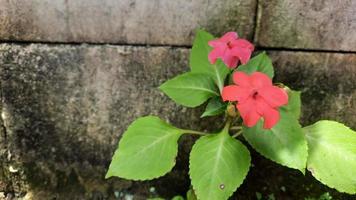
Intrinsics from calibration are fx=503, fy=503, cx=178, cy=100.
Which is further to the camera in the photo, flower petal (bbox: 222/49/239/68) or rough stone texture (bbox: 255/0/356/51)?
rough stone texture (bbox: 255/0/356/51)

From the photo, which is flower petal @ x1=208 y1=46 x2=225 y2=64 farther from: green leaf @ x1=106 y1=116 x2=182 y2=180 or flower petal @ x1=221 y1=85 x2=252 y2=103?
green leaf @ x1=106 y1=116 x2=182 y2=180

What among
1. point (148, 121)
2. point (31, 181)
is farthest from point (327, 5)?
point (31, 181)

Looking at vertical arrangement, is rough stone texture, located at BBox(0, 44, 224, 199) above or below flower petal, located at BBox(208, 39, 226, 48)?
below

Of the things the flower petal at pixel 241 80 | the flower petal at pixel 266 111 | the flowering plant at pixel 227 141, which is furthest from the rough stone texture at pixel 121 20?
the flower petal at pixel 266 111

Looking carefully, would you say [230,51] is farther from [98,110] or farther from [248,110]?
[98,110]

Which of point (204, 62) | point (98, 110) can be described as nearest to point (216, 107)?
point (204, 62)

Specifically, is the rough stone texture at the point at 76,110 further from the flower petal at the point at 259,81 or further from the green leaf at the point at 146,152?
the flower petal at the point at 259,81

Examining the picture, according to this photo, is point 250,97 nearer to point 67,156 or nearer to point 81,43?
point 81,43

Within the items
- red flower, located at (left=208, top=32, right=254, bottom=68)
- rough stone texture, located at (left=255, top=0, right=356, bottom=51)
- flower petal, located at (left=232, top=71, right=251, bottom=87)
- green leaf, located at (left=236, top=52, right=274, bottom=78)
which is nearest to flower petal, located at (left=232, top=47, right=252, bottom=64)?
red flower, located at (left=208, top=32, right=254, bottom=68)
